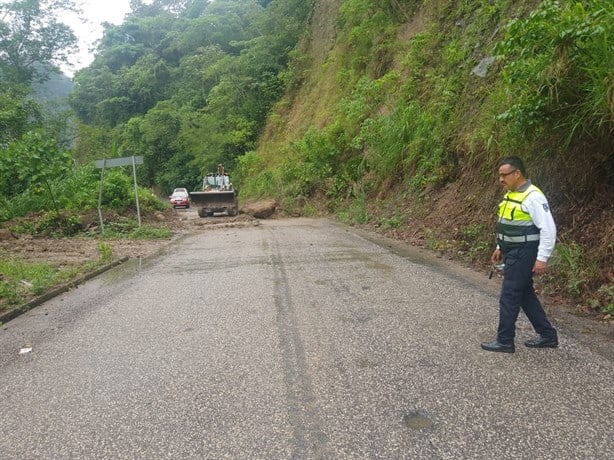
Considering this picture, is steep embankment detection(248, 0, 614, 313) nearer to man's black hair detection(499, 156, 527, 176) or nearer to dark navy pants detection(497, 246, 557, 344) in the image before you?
dark navy pants detection(497, 246, 557, 344)

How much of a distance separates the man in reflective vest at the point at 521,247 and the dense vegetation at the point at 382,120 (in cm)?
148

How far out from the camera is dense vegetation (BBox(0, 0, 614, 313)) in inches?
233

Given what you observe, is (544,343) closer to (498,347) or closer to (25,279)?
(498,347)

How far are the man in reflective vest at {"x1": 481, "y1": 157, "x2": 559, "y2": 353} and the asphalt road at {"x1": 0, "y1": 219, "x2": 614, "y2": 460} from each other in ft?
0.65

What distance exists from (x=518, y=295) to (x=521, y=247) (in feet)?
1.39

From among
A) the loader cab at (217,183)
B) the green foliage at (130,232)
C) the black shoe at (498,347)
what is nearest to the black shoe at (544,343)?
the black shoe at (498,347)

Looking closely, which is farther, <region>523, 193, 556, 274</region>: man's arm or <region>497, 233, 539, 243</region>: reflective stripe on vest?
<region>497, 233, 539, 243</region>: reflective stripe on vest

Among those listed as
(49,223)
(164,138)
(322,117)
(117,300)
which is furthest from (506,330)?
(164,138)

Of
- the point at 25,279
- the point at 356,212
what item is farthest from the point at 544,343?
the point at 356,212

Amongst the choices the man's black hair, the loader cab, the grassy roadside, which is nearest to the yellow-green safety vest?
the man's black hair

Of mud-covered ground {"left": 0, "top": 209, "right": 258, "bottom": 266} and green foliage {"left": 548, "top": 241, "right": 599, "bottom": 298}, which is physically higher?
green foliage {"left": 548, "top": 241, "right": 599, "bottom": 298}

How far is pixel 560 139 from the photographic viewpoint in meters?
6.59

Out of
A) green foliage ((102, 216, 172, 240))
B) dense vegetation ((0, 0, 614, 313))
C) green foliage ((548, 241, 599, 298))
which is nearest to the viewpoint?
green foliage ((548, 241, 599, 298))

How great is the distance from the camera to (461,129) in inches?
439
